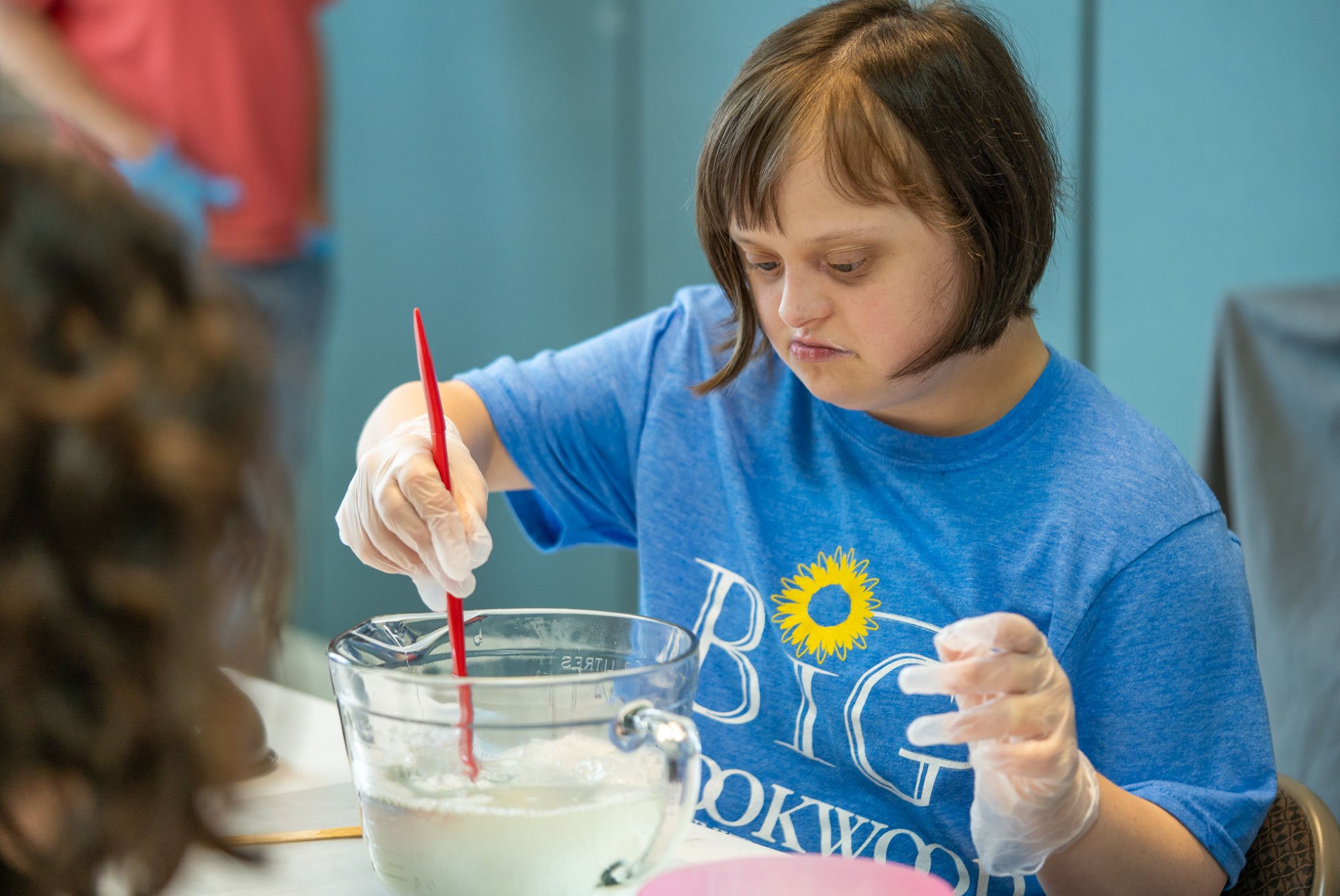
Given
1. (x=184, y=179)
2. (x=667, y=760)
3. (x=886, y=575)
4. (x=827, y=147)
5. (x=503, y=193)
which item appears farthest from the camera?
(x=503, y=193)

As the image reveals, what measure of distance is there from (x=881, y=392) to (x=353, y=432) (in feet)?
6.93

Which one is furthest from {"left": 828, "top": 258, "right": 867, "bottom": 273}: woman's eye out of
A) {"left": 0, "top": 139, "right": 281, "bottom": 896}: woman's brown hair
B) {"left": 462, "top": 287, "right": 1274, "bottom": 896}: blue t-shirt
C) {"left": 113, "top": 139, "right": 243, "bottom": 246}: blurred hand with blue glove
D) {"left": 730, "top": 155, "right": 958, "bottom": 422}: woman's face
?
{"left": 113, "top": 139, "right": 243, "bottom": 246}: blurred hand with blue glove

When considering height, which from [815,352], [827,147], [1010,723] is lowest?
[1010,723]

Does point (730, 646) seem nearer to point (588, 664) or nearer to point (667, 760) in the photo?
point (588, 664)

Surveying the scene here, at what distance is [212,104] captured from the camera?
208 cm

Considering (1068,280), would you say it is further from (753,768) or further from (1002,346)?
(753,768)

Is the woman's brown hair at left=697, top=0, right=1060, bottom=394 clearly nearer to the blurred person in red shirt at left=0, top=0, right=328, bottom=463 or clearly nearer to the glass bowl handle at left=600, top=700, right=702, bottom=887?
the glass bowl handle at left=600, top=700, right=702, bottom=887

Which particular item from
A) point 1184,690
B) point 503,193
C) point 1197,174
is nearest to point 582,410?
point 1184,690

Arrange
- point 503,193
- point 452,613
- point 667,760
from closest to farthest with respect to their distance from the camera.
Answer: point 667,760 < point 452,613 < point 503,193

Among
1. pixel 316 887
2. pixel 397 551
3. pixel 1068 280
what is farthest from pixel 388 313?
pixel 316 887

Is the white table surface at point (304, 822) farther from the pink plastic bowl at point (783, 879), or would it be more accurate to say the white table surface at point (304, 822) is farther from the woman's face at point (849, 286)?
the woman's face at point (849, 286)

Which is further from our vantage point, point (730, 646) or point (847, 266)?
point (730, 646)

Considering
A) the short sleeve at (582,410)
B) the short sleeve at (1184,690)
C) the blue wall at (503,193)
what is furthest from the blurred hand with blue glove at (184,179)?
the short sleeve at (1184,690)

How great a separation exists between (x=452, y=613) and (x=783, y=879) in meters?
0.26
